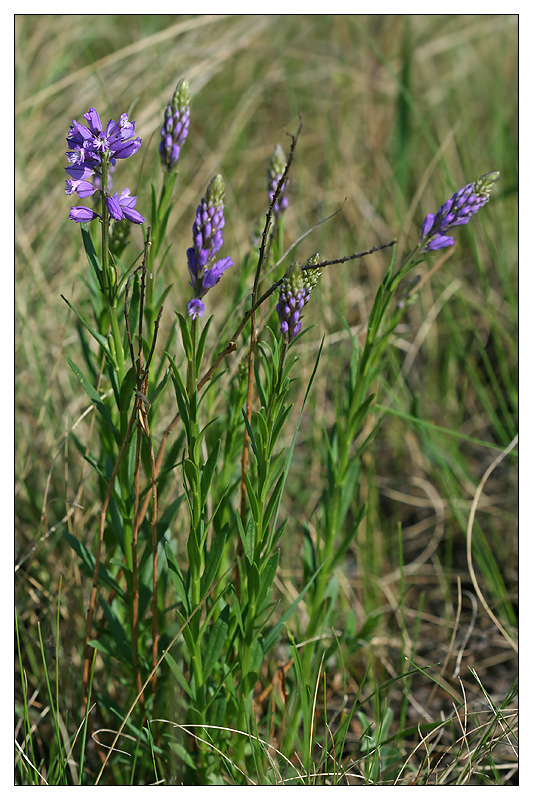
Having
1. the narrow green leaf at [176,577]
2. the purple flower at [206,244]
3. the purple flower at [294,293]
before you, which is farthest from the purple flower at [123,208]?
the narrow green leaf at [176,577]

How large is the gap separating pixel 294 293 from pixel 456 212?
1.54 ft

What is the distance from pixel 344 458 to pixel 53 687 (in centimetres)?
108

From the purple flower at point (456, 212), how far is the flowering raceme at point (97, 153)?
631 millimetres

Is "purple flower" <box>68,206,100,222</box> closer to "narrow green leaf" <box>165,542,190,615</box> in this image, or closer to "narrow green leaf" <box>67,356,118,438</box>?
"narrow green leaf" <box>67,356,118,438</box>

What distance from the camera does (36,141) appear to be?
310 centimetres

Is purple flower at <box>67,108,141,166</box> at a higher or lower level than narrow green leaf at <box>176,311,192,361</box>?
higher

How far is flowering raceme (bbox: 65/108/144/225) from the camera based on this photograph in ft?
3.77

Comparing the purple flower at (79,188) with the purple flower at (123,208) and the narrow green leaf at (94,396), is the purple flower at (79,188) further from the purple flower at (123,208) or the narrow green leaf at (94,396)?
the narrow green leaf at (94,396)

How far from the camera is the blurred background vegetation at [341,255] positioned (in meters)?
2.28

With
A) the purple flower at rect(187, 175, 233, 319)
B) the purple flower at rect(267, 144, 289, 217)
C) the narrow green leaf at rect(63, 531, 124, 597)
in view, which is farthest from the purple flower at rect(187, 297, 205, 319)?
the narrow green leaf at rect(63, 531, 124, 597)

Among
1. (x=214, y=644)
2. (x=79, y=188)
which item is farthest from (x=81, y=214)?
(x=214, y=644)

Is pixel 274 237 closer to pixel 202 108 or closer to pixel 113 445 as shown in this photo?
pixel 113 445

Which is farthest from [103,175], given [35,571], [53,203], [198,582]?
[53,203]

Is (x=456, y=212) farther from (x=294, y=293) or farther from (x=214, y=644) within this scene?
(x=214, y=644)
